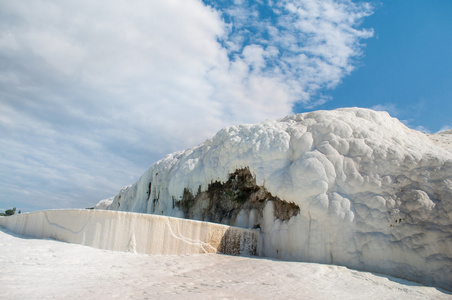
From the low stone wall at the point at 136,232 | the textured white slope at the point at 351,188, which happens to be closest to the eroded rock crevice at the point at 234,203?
the textured white slope at the point at 351,188

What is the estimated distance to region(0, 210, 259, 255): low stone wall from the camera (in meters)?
7.10

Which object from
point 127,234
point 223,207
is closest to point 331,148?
point 223,207

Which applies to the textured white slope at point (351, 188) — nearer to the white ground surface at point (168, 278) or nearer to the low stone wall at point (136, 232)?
the white ground surface at point (168, 278)

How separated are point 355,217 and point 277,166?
2.87 metres

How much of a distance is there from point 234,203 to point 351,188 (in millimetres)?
4243

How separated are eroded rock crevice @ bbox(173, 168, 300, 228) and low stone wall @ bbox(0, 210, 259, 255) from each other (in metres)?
1.53

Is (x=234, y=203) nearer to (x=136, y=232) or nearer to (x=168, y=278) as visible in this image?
(x=136, y=232)

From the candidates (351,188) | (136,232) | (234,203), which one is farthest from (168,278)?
(234,203)

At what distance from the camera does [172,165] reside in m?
13.7

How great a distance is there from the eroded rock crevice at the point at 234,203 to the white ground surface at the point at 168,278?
93.8 inches

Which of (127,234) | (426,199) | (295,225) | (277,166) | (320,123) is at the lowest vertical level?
(127,234)

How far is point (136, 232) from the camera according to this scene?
719 cm

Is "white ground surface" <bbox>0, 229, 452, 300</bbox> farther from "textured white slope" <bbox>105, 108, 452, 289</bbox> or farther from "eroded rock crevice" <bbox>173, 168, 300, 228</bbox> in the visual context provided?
"eroded rock crevice" <bbox>173, 168, 300, 228</bbox>

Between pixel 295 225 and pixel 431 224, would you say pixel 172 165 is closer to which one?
pixel 295 225
